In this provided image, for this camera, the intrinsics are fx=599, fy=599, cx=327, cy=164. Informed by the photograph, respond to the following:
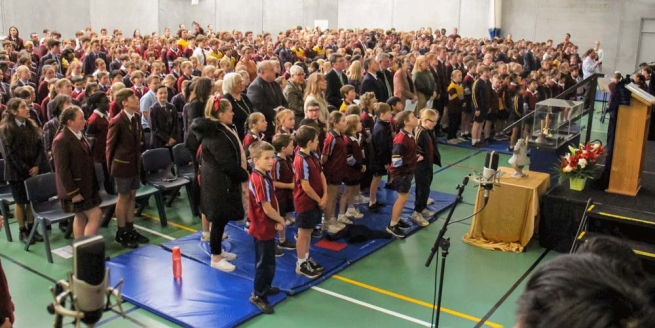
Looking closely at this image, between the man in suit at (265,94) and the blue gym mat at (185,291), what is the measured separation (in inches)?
107

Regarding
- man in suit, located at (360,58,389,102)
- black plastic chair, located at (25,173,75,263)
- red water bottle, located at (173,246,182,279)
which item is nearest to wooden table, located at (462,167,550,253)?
red water bottle, located at (173,246,182,279)

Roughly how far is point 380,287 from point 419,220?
2.03m

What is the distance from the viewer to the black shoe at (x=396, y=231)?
7625 millimetres

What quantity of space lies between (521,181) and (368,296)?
2696 mm

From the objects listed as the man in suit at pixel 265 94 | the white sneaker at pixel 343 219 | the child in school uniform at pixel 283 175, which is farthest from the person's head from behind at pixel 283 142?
the man in suit at pixel 265 94

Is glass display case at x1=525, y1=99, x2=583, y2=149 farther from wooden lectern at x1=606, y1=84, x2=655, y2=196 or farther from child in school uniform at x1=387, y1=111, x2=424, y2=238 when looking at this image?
child in school uniform at x1=387, y1=111, x2=424, y2=238

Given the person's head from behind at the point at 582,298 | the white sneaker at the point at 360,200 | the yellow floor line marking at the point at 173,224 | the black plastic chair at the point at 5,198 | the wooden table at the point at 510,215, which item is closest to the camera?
the person's head from behind at the point at 582,298

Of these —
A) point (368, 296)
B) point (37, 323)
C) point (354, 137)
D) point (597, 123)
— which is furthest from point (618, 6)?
point (37, 323)

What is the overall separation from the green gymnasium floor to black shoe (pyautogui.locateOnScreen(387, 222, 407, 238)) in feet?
0.37

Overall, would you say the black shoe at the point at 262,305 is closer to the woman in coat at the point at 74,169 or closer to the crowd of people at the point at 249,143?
the crowd of people at the point at 249,143

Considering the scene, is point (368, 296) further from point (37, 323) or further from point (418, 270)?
point (37, 323)

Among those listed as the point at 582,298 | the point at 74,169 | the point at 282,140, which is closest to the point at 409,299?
the point at 282,140

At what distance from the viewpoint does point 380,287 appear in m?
6.24

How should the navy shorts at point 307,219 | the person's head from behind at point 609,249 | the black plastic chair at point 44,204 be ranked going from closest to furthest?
the person's head from behind at point 609,249, the navy shorts at point 307,219, the black plastic chair at point 44,204
